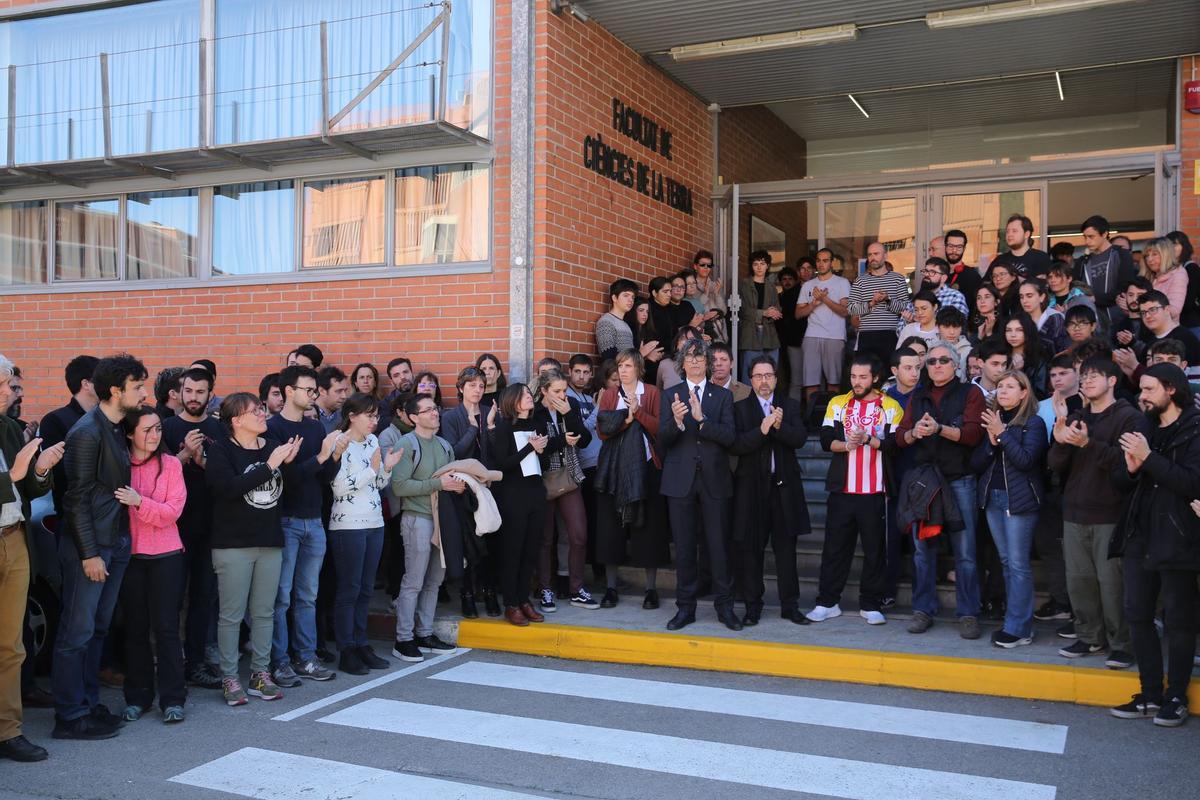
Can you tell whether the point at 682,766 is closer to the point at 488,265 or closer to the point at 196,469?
the point at 196,469

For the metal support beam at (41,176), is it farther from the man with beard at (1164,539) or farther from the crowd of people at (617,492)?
the man with beard at (1164,539)

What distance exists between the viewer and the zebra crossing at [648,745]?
499cm

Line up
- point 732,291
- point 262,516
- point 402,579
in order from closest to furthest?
point 262,516 → point 402,579 → point 732,291

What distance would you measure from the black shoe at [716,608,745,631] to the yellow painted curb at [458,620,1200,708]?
342 millimetres

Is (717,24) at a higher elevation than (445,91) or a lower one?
higher

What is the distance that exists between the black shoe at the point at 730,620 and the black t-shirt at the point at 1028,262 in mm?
4219

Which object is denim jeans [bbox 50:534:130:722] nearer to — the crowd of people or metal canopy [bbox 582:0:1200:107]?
the crowd of people

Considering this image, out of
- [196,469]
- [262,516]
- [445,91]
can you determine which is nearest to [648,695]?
[262,516]

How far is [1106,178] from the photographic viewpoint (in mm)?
11805

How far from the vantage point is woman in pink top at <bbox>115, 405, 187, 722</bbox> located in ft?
20.2

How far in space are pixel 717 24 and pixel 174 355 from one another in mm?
6570

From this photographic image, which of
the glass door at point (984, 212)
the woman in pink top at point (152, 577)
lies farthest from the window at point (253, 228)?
the glass door at point (984, 212)

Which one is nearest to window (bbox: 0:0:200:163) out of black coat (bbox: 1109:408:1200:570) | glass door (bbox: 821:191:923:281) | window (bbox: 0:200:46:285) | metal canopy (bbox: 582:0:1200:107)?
window (bbox: 0:200:46:285)

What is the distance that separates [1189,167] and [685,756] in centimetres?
891
